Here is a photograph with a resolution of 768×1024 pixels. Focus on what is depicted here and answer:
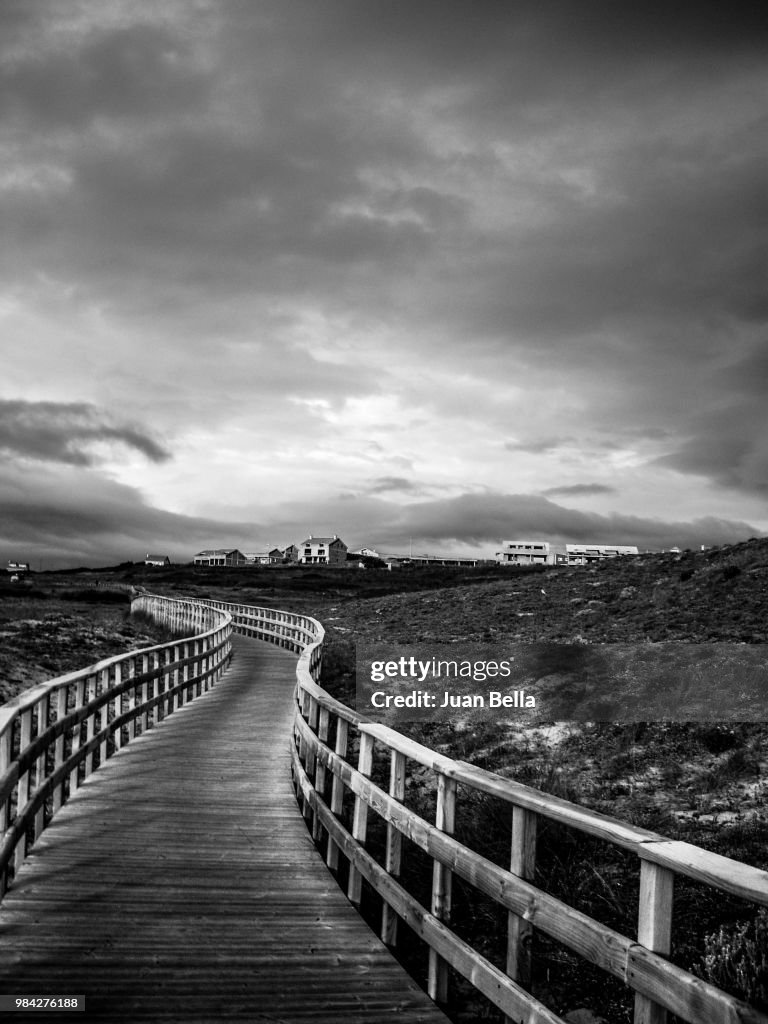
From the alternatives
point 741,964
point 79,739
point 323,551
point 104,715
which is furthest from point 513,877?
point 323,551

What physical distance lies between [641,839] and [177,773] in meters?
8.22

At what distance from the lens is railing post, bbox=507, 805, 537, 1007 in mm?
4023

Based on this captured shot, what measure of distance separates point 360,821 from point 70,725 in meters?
3.78

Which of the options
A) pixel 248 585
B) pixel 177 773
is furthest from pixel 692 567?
pixel 248 585

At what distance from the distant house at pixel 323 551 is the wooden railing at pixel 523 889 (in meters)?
179

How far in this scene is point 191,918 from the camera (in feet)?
19.0

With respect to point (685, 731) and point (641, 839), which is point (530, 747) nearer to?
point (685, 731)

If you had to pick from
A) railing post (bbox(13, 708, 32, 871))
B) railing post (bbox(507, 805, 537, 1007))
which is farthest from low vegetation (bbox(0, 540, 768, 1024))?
railing post (bbox(13, 708, 32, 871))

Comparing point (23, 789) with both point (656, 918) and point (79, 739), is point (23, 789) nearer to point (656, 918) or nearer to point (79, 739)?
point (79, 739)

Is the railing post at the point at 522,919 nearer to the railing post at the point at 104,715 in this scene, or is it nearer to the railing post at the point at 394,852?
the railing post at the point at 394,852

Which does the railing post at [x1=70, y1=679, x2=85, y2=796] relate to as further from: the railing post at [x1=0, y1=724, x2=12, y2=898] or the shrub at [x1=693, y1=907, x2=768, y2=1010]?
the shrub at [x1=693, y1=907, x2=768, y2=1010]

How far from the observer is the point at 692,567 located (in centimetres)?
3331


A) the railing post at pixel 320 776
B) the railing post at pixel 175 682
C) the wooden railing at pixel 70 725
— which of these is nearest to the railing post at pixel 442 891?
the wooden railing at pixel 70 725

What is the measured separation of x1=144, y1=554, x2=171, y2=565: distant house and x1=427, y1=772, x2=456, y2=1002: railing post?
186m
